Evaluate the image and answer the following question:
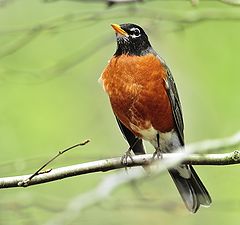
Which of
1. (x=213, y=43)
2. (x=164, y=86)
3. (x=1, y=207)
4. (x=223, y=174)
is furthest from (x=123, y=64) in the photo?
(x=213, y=43)

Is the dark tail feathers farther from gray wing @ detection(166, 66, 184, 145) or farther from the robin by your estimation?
gray wing @ detection(166, 66, 184, 145)

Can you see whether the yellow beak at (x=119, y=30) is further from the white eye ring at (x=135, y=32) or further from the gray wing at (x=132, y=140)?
the gray wing at (x=132, y=140)

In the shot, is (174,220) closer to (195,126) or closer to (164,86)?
(195,126)

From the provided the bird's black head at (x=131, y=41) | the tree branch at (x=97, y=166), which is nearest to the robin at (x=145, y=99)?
the bird's black head at (x=131, y=41)

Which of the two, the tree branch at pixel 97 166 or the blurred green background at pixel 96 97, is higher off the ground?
the tree branch at pixel 97 166

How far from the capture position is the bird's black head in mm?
6301

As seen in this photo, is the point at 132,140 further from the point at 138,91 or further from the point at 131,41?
the point at 131,41

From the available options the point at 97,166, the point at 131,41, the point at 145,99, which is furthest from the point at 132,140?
the point at 97,166

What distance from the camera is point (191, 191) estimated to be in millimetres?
6266

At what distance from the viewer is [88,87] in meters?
10.4

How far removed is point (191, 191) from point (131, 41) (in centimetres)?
134

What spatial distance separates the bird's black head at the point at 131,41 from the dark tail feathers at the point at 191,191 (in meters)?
1.05

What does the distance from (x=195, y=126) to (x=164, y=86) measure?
3.36 m

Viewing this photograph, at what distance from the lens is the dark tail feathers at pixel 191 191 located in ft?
20.2
